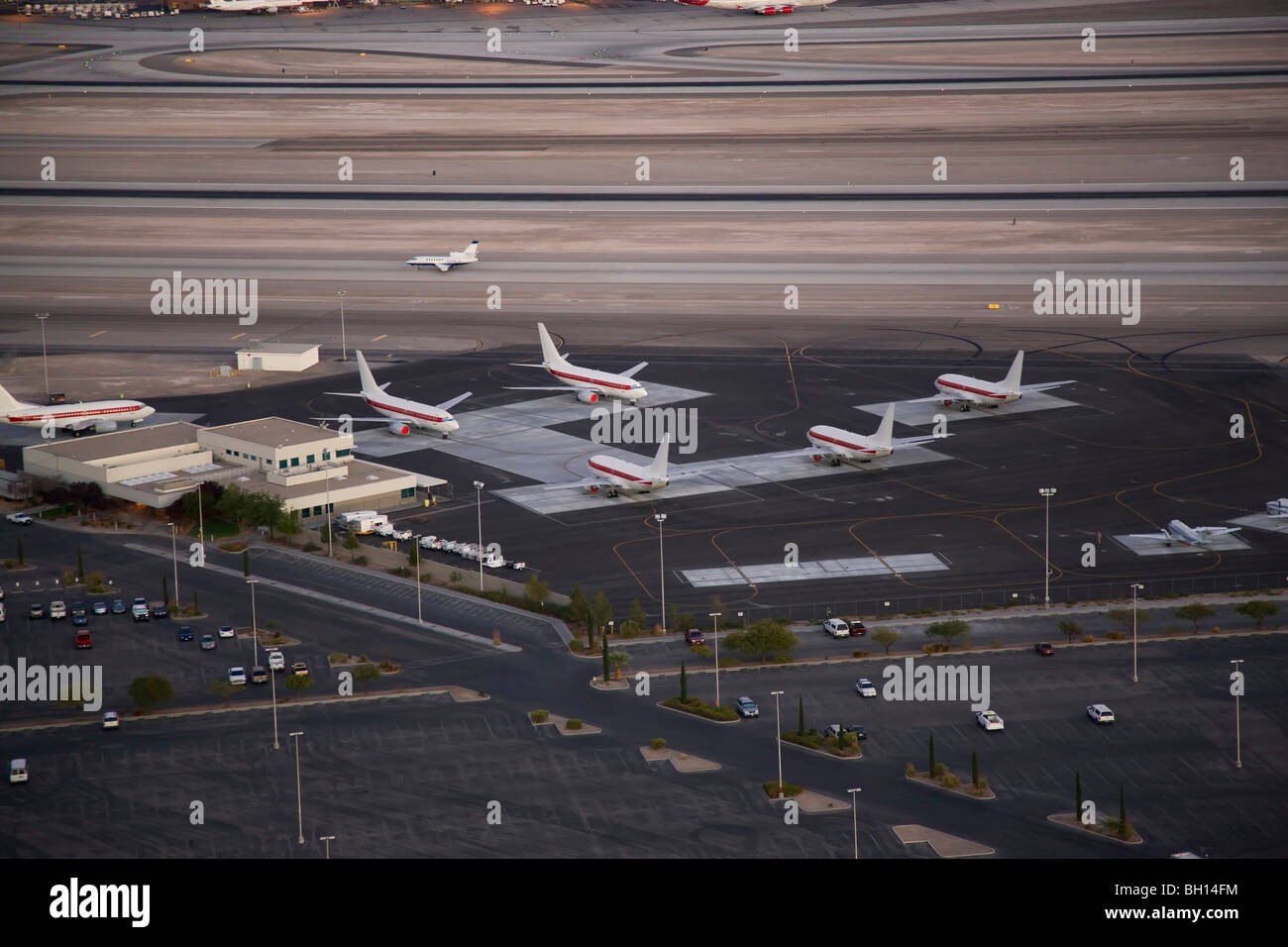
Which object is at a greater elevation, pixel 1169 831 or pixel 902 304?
pixel 902 304

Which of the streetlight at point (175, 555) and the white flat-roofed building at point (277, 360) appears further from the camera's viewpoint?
the white flat-roofed building at point (277, 360)

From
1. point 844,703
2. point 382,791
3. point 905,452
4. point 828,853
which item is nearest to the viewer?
point 828,853

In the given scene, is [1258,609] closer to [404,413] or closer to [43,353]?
[404,413]

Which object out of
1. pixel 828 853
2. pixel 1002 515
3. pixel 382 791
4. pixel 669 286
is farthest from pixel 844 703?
pixel 669 286

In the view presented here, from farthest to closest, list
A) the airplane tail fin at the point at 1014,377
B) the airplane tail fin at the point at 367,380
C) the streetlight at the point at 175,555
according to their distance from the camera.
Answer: the airplane tail fin at the point at 367,380 → the airplane tail fin at the point at 1014,377 → the streetlight at the point at 175,555

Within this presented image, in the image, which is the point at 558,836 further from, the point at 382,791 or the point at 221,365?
the point at 221,365

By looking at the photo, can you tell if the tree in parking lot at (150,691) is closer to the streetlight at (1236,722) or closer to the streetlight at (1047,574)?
the streetlight at (1047,574)

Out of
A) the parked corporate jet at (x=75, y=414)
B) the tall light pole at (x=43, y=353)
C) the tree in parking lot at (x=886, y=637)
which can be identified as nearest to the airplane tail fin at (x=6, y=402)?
the parked corporate jet at (x=75, y=414)
